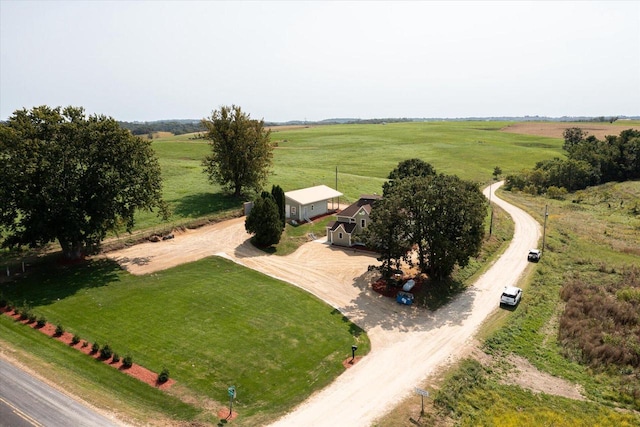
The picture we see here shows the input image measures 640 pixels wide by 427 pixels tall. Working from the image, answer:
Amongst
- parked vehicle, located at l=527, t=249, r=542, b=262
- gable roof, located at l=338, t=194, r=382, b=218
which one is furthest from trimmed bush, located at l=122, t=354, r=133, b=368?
parked vehicle, located at l=527, t=249, r=542, b=262

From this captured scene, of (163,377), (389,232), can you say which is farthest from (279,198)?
(163,377)

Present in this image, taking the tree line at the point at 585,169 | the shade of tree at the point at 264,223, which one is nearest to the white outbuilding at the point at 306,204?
the shade of tree at the point at 264,223

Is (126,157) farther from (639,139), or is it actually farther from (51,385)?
(639,139)

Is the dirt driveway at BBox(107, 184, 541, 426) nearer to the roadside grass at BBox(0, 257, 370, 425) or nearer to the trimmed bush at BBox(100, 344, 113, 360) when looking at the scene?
the roadside grass at BBox(0, 257, 370, 425)

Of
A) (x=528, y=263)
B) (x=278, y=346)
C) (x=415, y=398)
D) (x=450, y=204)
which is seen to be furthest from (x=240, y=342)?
(x=528, y=263)

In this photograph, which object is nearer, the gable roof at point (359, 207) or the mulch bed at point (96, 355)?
the mulch bed at point (96, 355)

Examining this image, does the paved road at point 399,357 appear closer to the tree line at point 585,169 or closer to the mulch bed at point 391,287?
the mulch bed at point 391,287
